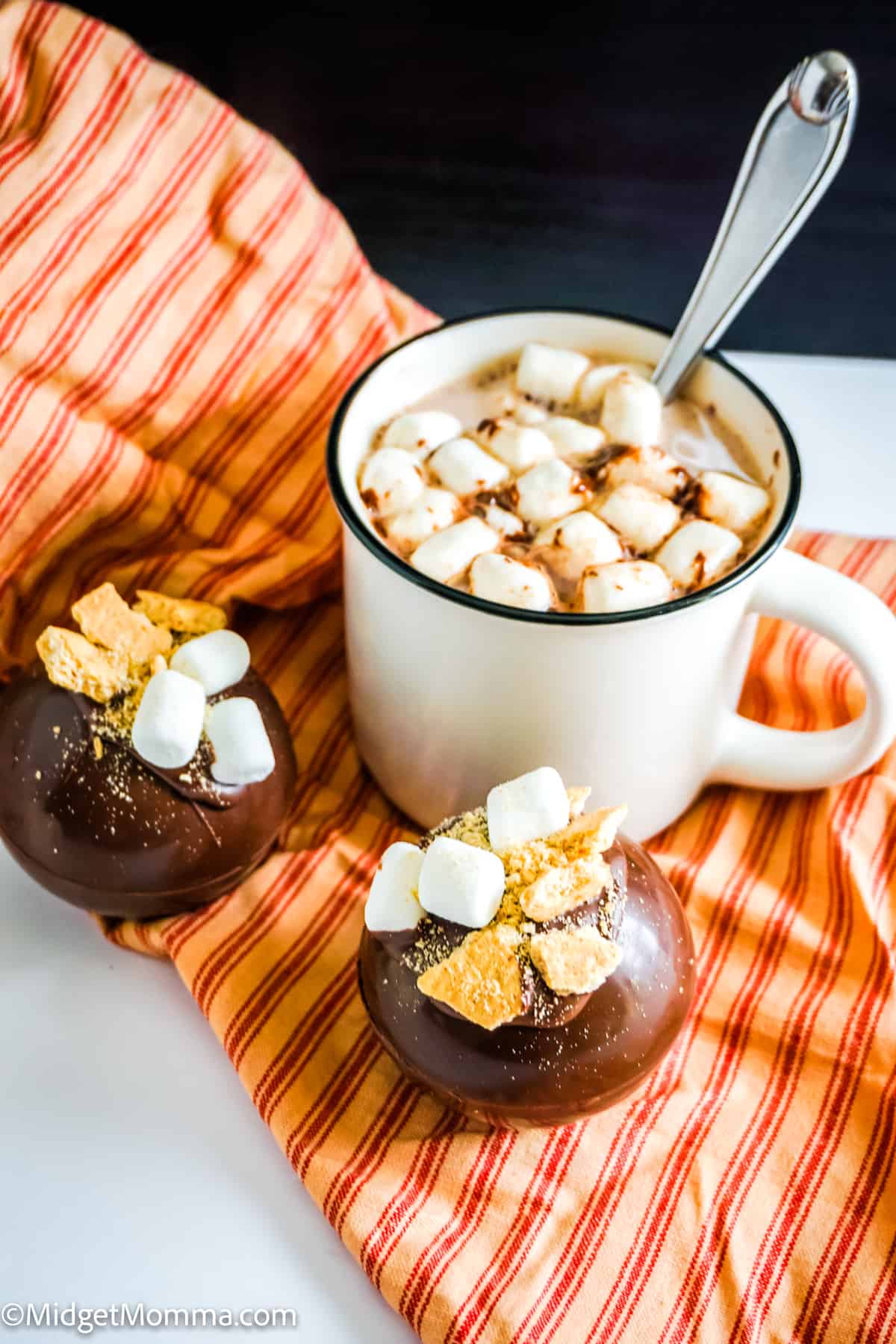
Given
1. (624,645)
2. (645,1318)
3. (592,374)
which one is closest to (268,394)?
(592,374)

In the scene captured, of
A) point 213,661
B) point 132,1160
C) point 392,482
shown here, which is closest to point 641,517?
point 392,482

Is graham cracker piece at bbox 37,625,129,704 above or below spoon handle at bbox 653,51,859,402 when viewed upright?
below

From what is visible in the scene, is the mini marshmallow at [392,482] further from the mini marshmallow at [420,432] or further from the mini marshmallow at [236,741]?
the mini marshmallow at [236,741]

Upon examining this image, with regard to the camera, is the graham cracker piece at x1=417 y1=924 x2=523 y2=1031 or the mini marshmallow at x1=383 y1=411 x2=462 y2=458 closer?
the graham cracker piece at x1=417 y1=924 x2=523 y2=1031

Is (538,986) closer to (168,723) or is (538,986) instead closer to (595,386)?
(168,723)

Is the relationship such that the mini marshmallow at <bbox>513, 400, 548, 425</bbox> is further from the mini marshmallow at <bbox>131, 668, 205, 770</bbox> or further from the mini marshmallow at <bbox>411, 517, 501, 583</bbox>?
the mini marshmallow at <bbox>131, 668, 205, 770</bbox>

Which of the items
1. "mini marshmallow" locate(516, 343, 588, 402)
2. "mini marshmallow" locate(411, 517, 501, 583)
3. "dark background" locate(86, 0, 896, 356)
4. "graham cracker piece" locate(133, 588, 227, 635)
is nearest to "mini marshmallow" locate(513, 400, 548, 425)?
"mini marshmallow" locate(516, 343, 588, 402)

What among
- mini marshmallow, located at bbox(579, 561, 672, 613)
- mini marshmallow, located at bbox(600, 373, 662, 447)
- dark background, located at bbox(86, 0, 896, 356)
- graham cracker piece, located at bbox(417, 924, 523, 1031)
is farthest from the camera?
dark background, located at bbox(86, 0, 896, 356)

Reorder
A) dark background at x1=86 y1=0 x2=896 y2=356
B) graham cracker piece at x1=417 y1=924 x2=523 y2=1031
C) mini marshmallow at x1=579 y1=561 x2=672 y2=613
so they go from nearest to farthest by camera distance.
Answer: graham cracker piece at x1=417 y1=924 x2=523 y2=1031
mini marshmallow at x1=579 y1=561 x2=672 y2=613
dark background at x1=86 y1=0 x2=896 y2=356
